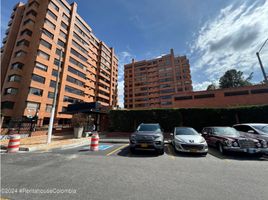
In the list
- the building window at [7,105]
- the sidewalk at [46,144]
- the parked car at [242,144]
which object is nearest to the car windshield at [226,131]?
the parked car at [242,144]

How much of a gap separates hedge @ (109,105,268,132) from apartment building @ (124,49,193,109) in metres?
47.4

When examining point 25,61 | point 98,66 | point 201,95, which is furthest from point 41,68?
point 201,95

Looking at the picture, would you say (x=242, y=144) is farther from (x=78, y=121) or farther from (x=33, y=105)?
(x=33, y=105)

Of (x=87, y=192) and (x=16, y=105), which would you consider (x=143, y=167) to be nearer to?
(x=87, y=192)

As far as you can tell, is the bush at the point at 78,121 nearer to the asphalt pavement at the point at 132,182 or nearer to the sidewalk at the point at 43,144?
the sidewalk at the point at 43,144

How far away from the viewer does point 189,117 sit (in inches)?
664

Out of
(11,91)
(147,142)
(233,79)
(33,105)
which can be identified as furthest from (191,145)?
(233,79)

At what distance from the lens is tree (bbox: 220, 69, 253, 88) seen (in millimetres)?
52031

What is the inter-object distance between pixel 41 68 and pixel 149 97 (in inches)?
1973

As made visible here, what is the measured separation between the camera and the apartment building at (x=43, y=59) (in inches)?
1184

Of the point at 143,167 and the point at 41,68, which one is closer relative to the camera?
the point at 143,167

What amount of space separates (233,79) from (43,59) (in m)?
63.6

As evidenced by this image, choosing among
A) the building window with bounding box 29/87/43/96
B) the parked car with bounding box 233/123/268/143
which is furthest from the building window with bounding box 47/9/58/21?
the parked car with bounding box 233/123/268/143

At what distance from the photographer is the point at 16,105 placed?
29.6 metres
